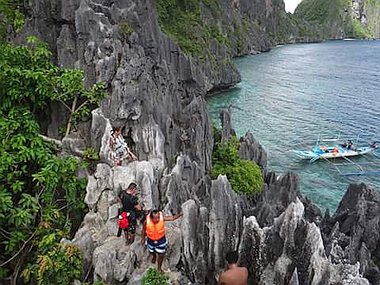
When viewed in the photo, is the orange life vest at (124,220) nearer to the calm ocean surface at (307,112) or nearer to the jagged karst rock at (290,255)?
the jagged karst rock at (290,255)

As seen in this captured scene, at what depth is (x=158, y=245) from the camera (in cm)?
1039

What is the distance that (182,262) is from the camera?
11070mm

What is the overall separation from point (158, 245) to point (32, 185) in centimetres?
636

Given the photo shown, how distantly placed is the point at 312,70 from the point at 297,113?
145 feet

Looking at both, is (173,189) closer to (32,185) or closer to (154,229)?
(154,229)

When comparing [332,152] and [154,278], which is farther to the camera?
[332,152]

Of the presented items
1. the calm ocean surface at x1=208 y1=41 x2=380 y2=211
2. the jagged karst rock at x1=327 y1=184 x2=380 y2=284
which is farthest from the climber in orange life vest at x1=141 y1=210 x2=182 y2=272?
the calm ocean surface at x1=208 y1=41 x2=380 y2=211

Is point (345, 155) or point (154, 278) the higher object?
point (154, 278)

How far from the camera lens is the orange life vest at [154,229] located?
10.2m

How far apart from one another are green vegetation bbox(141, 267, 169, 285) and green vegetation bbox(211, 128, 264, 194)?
12568 mm

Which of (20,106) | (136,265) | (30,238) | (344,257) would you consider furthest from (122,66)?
(344,257)

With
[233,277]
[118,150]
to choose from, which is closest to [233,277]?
[233,277]

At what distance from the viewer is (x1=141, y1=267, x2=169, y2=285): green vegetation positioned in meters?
9.83

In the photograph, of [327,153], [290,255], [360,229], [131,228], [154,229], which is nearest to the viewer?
→ [154,229]
